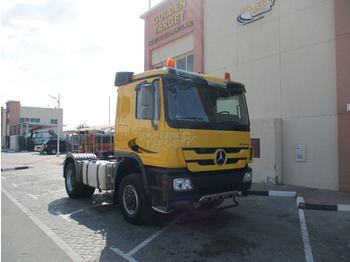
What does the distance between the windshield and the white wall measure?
176 inches

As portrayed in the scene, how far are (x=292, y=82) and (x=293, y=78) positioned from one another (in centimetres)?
14

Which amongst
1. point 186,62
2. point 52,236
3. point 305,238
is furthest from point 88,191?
point 186,62

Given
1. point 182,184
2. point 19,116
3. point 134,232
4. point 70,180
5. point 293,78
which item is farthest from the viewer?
point 19,116

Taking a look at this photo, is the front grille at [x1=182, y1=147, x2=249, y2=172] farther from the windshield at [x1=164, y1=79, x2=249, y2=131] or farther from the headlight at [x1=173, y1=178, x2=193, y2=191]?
the windshield at [x1=164, y1=79, x2=249, y2=131]

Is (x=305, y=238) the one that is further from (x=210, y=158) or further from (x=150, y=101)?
(x=150, y=101)

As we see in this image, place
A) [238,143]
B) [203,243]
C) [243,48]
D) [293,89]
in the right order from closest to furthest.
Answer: [203,243] < [238,143] < [293,89] < [243,48]

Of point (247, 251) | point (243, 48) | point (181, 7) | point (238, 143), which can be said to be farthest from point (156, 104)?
point (181, 7)

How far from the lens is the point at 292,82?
9367 mm

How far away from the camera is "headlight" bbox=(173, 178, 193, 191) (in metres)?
4.36

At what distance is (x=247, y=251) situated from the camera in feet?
13.4

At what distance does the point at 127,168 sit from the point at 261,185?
5628 millimetres

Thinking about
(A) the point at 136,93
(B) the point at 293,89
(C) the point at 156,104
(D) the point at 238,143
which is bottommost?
(D) the point at 238,143

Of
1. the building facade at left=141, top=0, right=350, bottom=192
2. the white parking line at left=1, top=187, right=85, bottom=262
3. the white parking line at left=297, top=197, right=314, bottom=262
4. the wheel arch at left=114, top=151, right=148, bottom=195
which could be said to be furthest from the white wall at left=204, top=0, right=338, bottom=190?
the white parking line at left=1, top=187, right=85, bottom=262

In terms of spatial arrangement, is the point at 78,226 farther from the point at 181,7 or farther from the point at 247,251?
the point at 181,7
